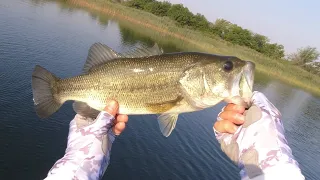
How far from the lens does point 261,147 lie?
8.53ft

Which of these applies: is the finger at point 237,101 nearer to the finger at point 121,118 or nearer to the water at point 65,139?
the finger at point 121,118

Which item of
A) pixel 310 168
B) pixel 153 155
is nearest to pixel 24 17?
pixel 153 155

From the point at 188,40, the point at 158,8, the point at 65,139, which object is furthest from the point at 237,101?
the point at 158,8

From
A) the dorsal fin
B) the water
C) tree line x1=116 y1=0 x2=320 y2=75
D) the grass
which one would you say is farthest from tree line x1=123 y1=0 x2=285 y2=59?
the dorsal fin

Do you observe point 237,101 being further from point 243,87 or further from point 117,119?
point 117,119

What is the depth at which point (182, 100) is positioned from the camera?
3406 millimetres

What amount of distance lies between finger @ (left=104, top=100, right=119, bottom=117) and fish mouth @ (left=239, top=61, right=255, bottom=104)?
141 centimetres

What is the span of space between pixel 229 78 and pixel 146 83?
962mm

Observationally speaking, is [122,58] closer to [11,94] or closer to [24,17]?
[11,94]

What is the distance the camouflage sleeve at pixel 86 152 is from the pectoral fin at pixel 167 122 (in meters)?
0.60

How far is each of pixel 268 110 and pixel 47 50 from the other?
16.7 metres

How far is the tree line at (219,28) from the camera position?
230 ft

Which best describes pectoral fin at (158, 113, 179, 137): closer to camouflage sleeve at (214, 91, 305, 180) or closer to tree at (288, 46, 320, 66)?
camouflage sleeve at (214, 91, 305, 180)

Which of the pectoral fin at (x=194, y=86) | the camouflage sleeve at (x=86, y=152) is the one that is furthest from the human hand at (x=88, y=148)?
the pectoral fin at (x=194, y=86)
